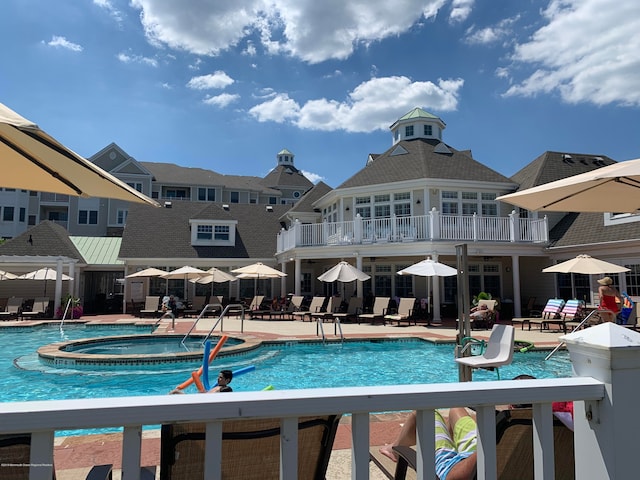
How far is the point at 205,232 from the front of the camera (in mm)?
27250

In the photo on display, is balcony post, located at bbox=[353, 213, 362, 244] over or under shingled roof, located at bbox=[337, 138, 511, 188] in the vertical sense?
under

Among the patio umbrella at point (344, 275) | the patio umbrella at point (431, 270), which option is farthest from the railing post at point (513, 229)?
the patio umbrella at point (344, 275)

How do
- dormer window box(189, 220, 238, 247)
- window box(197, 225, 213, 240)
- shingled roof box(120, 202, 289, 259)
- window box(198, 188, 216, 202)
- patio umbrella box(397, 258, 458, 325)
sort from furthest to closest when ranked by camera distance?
window box(198, 188, 216, 202) → window box(197, 225, 213, 240) → dormer window box(189, 220, 238, 247) → shingled roof box(120, 202, 289, 259) → patio umbrella box(397, 258, 458, 325)

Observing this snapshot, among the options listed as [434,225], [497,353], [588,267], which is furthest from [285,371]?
[588,267]

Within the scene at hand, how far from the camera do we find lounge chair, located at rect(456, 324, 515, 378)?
5919mm

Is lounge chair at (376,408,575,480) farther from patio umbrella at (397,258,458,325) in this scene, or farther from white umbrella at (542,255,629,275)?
white umbrella at (542,255,629,275)

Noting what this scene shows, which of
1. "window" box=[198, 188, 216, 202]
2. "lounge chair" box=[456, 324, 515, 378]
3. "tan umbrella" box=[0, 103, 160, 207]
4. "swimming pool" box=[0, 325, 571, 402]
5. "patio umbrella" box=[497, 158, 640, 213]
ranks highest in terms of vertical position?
"window" box=[198, 188, 216, 202]

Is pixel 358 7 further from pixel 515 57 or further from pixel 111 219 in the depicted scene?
pixel 111 219

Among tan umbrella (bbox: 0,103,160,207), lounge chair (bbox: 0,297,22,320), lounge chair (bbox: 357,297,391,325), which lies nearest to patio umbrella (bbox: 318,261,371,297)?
lounge chair (bbox: 357,297,391,325)

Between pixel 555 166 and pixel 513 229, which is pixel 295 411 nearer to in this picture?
pixel 513 229

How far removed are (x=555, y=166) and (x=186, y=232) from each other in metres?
21.4

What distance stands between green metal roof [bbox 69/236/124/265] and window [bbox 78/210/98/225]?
502 inches

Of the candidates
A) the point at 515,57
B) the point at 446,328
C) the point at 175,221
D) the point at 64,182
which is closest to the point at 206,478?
the point at 64,182

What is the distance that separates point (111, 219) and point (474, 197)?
32.7m
